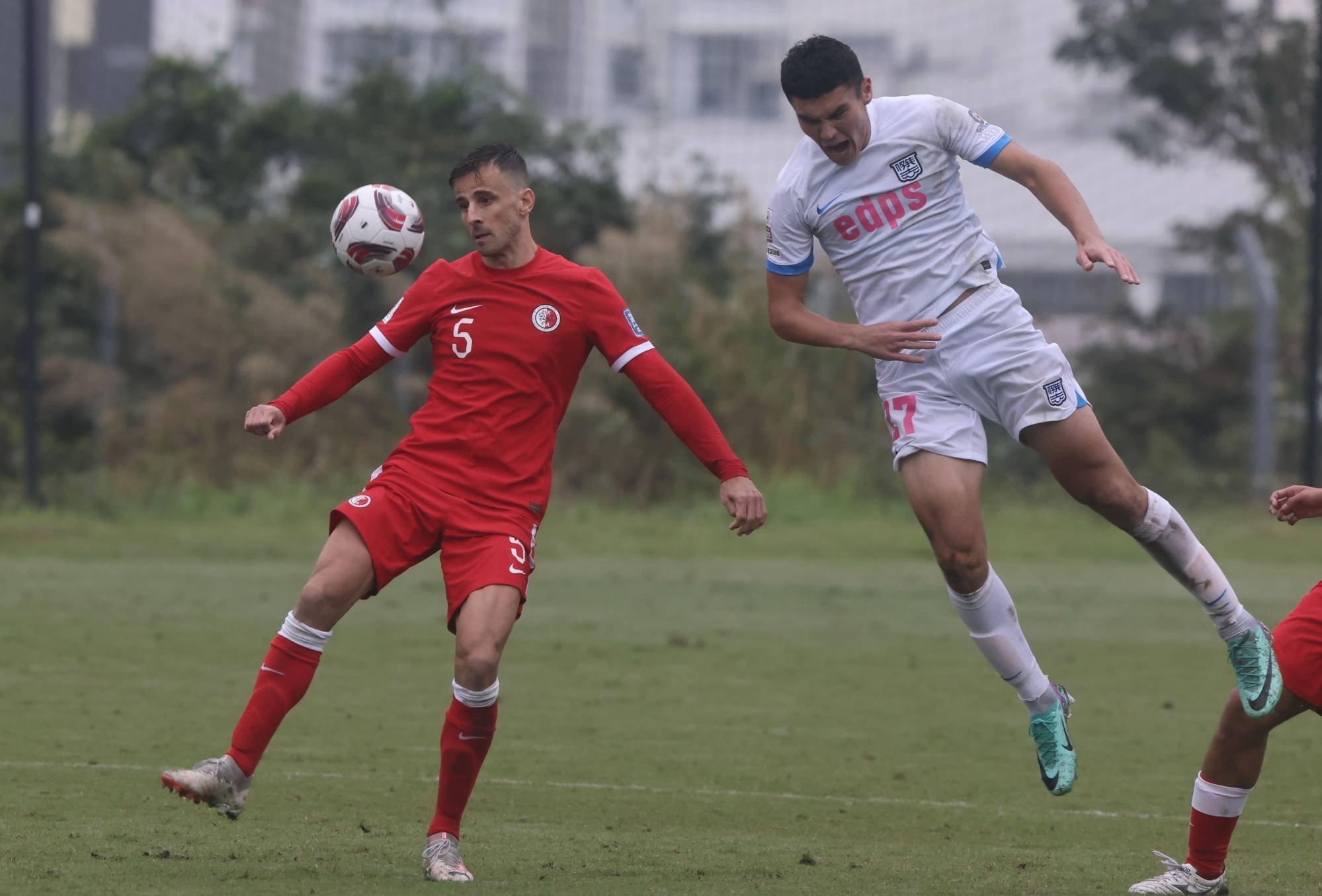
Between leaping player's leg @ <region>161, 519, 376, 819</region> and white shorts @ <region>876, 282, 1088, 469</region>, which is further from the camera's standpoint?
white shorts @ <region>876, 282, 1088, 469</region>

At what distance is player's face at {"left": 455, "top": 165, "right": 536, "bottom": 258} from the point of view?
20.5ft

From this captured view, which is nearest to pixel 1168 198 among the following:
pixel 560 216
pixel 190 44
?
pixel 560 216

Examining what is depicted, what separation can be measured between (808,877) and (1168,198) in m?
24.3

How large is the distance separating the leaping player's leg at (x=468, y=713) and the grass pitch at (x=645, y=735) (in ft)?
0.47

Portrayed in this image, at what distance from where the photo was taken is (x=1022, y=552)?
19625 millimetres

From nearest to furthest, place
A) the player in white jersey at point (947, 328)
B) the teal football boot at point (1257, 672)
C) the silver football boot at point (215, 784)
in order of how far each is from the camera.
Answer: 1. the silver football boot at point (215, 784)
2. the teal football boot at point (1257, 672)
3. the player in white jersey at point (947, 328)

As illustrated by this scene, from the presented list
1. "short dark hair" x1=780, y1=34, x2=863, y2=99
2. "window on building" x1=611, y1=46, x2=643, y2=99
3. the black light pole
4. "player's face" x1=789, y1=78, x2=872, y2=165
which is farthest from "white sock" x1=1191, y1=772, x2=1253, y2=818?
"window on building" x1=611, y1=46, x2=643, y2=99

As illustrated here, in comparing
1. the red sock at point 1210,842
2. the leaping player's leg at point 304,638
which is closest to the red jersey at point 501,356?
the leaping player's leg at point 304,638

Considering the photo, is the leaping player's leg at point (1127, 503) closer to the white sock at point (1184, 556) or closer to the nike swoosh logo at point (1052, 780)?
the white sock at point (1184, 556)

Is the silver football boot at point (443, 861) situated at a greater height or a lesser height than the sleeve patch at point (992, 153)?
lesser

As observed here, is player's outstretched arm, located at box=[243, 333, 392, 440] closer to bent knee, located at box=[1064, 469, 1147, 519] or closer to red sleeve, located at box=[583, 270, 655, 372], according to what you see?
red sleeve, located at box=[583, 270, 655, 372]

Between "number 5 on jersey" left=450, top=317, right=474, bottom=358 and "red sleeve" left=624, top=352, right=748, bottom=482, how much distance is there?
1.82 feet

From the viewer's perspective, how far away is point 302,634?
607 cm

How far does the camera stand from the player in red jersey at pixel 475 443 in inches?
238
